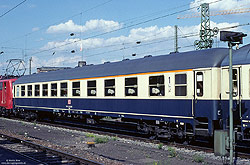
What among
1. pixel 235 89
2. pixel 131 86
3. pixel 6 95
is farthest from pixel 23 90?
pixel 235 89

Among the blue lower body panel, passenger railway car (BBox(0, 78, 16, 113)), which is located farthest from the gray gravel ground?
passenger railway car (BBox(0, 78, 16, 113))

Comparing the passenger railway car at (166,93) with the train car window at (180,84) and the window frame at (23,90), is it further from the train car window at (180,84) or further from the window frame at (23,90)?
the window frame at (23,90)

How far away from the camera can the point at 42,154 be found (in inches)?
499

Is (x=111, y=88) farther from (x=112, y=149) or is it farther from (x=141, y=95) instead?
(x=112, y=149)

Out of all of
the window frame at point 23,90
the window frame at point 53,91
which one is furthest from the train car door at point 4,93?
the window frame at point 53,91

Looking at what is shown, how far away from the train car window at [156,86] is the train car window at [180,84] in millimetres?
798

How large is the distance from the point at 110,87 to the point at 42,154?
664cm

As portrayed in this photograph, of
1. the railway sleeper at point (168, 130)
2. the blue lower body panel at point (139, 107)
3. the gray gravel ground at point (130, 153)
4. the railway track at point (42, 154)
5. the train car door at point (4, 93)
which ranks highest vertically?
the train car door at point (4, 93)

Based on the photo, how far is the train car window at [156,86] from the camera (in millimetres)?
15328

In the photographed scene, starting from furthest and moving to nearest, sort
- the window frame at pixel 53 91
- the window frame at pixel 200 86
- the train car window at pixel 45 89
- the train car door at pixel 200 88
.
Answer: the train car window at pixel 45 89
the window frame at pixel 53 91
the window frame at pixel 200 86
the train car door at pixel 200 88

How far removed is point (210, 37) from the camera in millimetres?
41250

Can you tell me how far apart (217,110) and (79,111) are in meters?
10.3

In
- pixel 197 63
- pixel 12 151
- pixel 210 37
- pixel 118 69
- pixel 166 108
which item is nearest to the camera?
pixel 12 151

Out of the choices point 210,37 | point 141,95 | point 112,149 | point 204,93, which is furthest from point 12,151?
point 210,37
